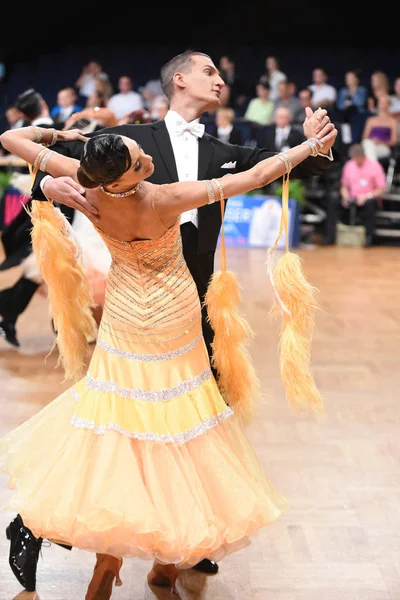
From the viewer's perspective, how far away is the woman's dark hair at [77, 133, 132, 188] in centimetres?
220

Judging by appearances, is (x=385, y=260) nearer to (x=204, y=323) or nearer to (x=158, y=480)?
(x=204, y=323)

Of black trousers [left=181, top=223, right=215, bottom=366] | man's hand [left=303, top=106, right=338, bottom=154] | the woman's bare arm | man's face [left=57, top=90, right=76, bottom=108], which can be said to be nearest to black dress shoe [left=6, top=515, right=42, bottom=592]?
black trousers [left=181, top=223, right=215, bottom=366]

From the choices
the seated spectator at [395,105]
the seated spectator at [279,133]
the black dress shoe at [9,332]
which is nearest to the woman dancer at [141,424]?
the black dress shoe at [9,332]

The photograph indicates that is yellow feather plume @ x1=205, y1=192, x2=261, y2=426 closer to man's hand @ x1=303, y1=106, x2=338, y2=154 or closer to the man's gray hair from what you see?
man's hand @ x1=303, y1=106, x2=338, y2=154

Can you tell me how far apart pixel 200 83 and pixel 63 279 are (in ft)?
2.70

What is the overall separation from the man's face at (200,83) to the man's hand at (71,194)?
666mm

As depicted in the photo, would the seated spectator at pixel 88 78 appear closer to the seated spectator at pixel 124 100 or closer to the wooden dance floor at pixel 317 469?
the seated spectator at pixel 124 100

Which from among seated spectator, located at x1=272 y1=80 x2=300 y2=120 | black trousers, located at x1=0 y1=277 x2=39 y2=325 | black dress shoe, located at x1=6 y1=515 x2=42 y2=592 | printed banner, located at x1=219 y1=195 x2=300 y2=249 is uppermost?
seated spectator, located at x1=272 y1=80 x2=300 y2=120

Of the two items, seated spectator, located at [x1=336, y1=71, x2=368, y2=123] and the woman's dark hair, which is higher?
the woman's dark hair

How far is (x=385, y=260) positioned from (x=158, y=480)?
7.13 m

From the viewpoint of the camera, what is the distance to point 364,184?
1023 cm

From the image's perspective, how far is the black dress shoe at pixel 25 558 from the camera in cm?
264

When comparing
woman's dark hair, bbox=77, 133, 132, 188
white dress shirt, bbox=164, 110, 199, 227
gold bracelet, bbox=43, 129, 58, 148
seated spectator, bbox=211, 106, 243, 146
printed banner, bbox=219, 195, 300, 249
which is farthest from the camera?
seated spectator, bbox=211, 106, 243, 146

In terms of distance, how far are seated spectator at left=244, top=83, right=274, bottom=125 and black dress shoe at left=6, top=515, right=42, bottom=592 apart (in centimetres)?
913
